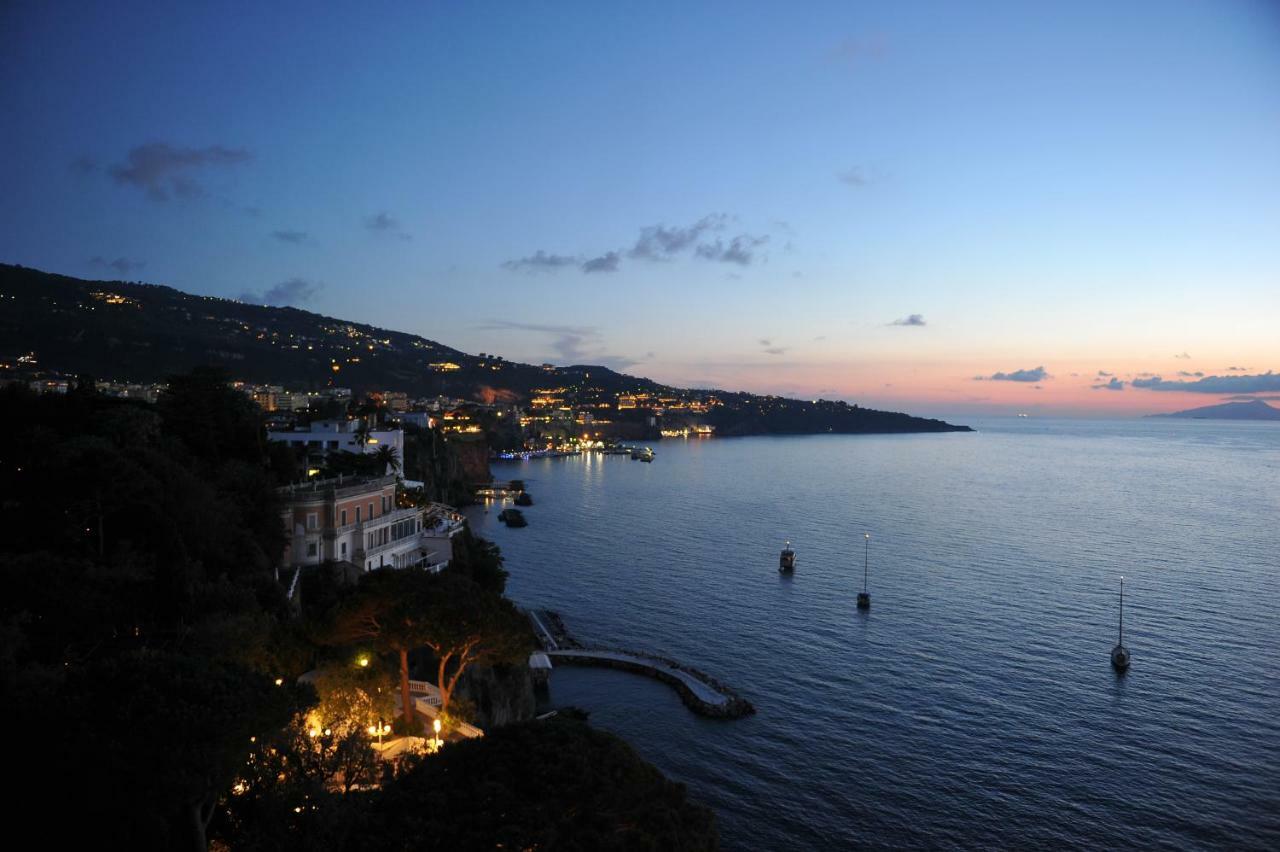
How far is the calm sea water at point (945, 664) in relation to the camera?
21.7 metres

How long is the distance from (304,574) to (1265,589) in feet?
167

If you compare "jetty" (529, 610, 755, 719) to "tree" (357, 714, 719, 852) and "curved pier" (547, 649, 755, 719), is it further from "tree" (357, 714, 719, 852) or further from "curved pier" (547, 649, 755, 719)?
"tree" (357, 714, 719, 852)

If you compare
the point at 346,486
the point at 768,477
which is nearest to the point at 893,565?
the point at 346,486

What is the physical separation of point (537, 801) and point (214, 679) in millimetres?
4597

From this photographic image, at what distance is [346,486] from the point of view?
28.9m

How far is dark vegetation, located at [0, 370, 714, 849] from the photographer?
9.34 m

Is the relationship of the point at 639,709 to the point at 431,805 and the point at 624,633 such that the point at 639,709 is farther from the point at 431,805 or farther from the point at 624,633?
the point at 431,805

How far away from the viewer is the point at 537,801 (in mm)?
9555

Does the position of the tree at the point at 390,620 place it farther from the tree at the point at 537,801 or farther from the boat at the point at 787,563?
the boat at the point at 787,563

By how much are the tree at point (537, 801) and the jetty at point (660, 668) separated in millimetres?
17824

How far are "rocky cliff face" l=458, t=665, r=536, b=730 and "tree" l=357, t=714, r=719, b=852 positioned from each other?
479 inches

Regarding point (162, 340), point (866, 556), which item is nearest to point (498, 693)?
point (866, 556)

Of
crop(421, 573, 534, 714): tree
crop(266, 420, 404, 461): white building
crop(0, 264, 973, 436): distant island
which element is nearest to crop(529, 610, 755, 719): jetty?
crop(421, 573, 534, 714): tree

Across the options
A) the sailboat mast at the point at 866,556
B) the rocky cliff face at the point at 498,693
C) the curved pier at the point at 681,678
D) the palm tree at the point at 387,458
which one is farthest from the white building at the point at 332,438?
the sailboat mast at the point at 866,556
